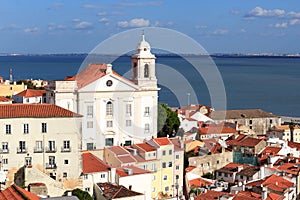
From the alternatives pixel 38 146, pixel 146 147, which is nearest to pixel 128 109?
pixel 146 147

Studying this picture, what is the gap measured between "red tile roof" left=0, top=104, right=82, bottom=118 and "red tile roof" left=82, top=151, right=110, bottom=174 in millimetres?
1967

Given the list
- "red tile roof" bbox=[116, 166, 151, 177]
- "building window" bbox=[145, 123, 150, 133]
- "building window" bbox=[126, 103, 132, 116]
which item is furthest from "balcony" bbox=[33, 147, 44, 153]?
"building window" bbox=[145, 123, 150, 133]

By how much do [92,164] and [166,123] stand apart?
11429 millimetres

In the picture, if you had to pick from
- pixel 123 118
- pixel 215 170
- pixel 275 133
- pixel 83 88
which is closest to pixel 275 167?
pixel 215 170

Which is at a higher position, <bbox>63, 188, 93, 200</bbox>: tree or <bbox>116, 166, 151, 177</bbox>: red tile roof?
<bbox>116, 166, 151, 177</bbox>: red tile roof

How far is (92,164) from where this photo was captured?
2012cm

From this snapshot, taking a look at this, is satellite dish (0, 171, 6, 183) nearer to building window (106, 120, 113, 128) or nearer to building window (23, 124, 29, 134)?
building window (23, 124, 29, 134)

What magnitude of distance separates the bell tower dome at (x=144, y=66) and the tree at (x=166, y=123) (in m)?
2.65

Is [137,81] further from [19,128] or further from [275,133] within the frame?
[275,133]

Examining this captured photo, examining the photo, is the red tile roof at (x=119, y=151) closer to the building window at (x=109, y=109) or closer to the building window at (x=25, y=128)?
the building window at (x=25, y=128)

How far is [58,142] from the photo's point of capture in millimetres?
19062

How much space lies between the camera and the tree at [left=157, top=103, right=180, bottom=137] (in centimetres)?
3036

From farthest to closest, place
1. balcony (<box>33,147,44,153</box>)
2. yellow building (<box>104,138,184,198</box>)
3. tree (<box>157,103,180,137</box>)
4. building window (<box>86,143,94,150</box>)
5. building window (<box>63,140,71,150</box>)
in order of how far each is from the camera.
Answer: tree (<box>157,103,180,137</box>) < building window (<box>86,143,94,150</box>) < yellow building (<box>104,138,184,198</box>) < building window (<box>63,140,71,150</box>) < balcony (<box>33,147,44,153</box>)

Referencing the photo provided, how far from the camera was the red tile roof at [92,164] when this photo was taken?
19.5 m
